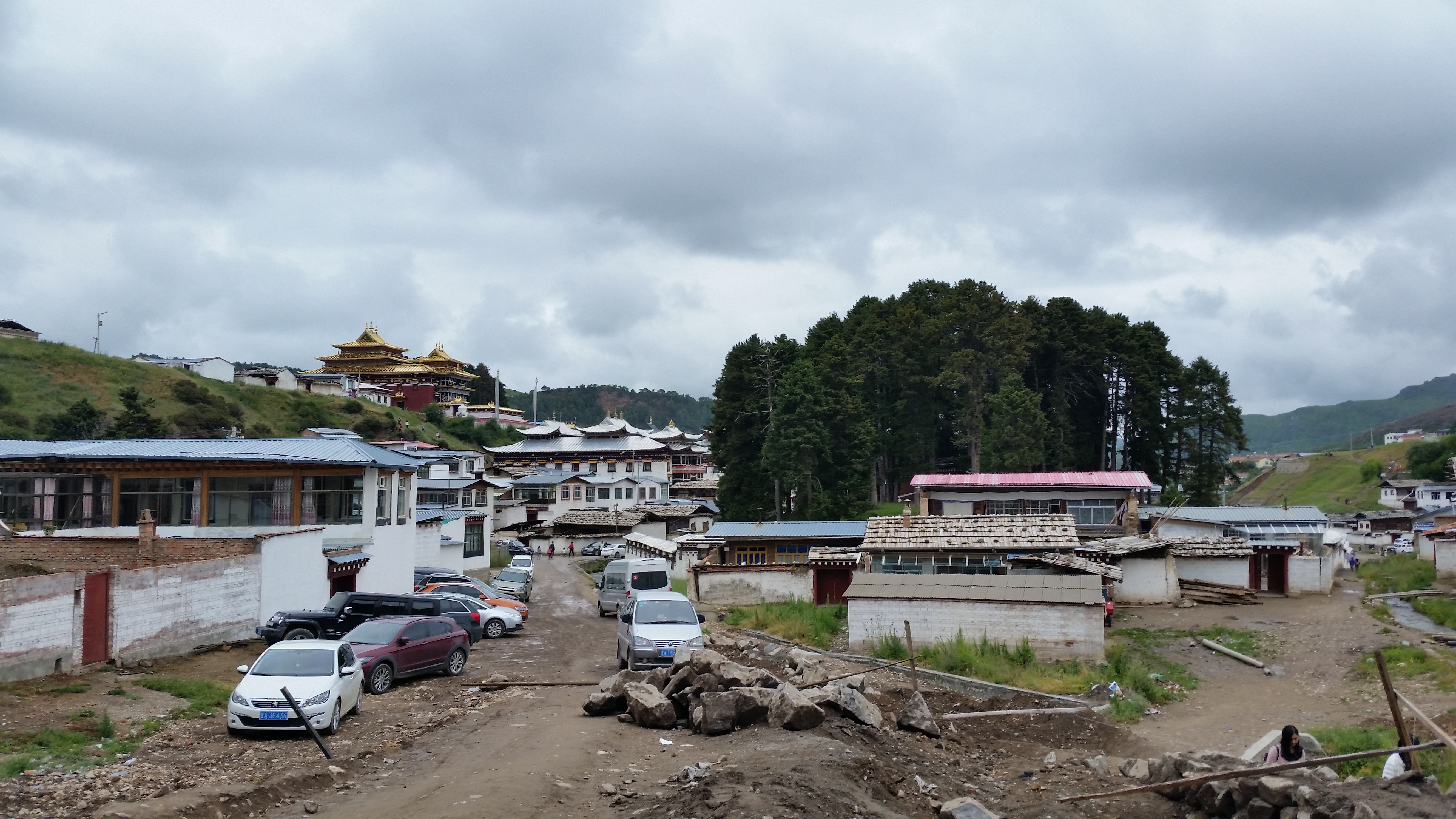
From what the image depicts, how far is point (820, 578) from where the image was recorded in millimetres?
34531

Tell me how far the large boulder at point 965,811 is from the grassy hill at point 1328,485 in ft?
328

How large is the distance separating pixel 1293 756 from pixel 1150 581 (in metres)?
25.2

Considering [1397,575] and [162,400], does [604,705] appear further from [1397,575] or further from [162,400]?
[162,400]

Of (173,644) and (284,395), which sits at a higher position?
(284,395)

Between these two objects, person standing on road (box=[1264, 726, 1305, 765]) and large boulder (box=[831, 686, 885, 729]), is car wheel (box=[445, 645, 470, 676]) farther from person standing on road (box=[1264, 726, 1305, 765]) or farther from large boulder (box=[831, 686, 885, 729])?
person standing on road (box=[1264, 726, 1305, 765])

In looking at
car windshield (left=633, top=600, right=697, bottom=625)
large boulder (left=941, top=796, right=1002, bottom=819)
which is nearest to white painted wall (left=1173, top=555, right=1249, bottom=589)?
car windshield (left=633, top=600, right=697, bottom=625)

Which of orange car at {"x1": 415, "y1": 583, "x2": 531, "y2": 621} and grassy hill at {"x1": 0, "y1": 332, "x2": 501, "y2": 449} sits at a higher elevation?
grassy hill at {"x1": 0, "y1": 332, "x2": 501, "y2": 449}

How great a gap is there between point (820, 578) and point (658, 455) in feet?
173

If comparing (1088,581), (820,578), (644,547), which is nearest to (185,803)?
(1088,581)

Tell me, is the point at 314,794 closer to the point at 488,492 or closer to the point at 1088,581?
the point at 1088,581

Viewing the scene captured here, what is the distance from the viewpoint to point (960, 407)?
65.8 metres

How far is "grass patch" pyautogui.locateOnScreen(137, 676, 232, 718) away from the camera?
16172 mm

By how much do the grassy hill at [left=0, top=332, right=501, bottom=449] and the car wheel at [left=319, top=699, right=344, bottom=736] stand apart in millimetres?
60625

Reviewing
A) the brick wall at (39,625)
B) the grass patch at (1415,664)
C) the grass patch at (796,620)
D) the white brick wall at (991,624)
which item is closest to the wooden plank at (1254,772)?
the white brick wall at (991,624)
